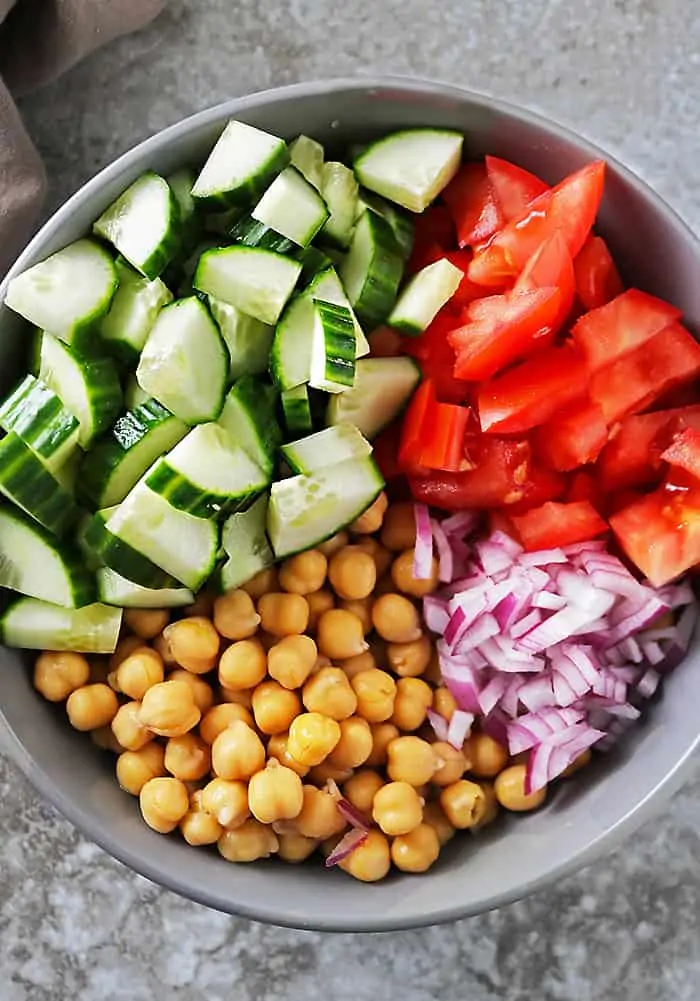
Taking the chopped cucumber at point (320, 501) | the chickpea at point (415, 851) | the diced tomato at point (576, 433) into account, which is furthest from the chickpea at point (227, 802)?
the diced tomato at point (576, 433)

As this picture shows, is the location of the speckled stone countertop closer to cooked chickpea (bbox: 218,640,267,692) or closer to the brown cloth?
the brown cloth

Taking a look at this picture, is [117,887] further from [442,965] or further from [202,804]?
[442,965]

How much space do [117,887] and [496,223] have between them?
1.21 meters

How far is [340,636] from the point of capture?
5.80 ft

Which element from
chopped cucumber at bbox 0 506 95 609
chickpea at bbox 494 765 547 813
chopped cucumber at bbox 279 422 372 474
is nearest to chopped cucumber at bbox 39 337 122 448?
chopped cucumber at bbox 0 506 95 609

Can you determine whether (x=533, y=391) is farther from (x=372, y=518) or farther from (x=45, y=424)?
(x=45, y=424)

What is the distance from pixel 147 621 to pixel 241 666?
0.15m

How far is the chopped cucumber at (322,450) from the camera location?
1.64 metres

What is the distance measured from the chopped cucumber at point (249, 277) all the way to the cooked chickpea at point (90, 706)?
59 centimetres

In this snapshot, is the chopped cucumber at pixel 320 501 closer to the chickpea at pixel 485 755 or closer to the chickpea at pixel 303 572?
the chickpea at pixel 303 572

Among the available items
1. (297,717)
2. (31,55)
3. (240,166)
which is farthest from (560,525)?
(31,55)

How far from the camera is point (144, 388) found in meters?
1.61

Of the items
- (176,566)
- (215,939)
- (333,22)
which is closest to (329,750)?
(176,566)

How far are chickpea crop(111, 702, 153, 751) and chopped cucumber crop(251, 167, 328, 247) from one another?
0.71 metres
